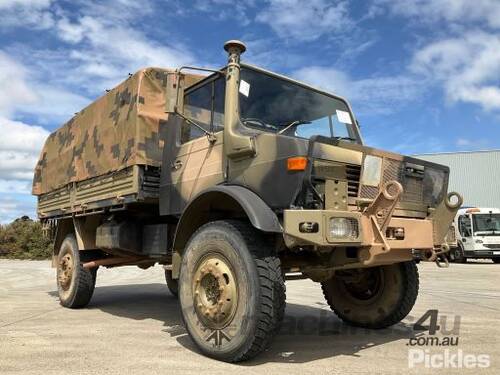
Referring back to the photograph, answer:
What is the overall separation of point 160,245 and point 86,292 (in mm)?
2312

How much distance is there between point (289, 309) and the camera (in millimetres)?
7238

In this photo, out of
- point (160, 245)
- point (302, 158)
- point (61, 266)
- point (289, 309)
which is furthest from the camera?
point (61, 266)

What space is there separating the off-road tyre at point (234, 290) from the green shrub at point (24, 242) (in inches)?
957

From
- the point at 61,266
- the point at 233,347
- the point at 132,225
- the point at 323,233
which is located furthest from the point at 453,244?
the point at 61,266

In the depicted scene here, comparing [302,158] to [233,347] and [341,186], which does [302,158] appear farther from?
[233,347]

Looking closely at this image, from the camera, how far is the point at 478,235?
23.0 m

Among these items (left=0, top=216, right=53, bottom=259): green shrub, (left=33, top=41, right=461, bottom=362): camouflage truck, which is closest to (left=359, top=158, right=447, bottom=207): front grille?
(left=33, top=41, right=461, bottom=362): camouflage truck

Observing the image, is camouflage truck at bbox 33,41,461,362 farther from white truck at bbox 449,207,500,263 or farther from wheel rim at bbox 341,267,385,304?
white truck at bbox 449,207,500,263

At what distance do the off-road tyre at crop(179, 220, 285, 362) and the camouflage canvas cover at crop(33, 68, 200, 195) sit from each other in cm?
142

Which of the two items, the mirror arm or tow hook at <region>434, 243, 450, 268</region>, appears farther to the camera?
the mirror arm

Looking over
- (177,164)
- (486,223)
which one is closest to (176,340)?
(177,164)

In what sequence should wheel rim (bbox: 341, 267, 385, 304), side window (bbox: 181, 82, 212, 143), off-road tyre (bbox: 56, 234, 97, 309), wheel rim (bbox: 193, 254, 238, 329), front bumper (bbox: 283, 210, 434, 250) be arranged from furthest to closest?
off-road tyre (bbox: 56, 234, 97, 309) < wheel rim (bbox: 341, 267, 385, 304) < side window (bbox: 181, 82, 212, 143) < wheel rim (bbox: 193, 254, 238, 329) < front bumper (bbox: 283, 210, 434, 250)

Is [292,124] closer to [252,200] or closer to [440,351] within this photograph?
[252,200]

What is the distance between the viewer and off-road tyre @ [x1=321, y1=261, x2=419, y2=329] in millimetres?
5449
